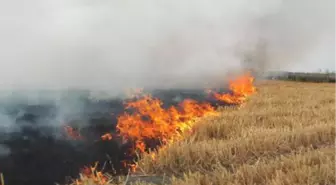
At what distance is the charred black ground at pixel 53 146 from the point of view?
8.85 metres

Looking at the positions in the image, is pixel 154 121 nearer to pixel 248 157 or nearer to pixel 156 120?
pixel 156 120

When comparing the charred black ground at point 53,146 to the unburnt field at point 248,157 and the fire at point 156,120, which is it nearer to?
the fire at point 156,120

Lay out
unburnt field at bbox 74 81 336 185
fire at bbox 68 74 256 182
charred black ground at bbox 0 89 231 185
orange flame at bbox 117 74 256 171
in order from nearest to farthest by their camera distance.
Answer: unburnt field at bbox 74 81 336 185
charred black ground at bbox 0 89 231 185
fire at bbox 68 74 256 182
orange flame at bbox 117 74 256 171

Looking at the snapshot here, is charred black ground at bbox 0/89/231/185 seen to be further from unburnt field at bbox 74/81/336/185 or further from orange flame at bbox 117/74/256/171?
unburnt field at bbox 74/81/336/185

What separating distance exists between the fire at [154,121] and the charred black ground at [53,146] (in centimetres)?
25

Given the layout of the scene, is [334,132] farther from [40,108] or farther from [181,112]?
[40,108]

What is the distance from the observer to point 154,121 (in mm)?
12266

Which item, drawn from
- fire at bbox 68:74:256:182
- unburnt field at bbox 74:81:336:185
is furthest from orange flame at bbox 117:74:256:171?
unburnt field at bbox 74:81:336:185

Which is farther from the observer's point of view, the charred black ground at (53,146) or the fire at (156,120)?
the fire at (156,120)

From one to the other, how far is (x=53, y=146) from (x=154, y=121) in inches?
114

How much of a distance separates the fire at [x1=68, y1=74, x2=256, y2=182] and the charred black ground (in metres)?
0.25

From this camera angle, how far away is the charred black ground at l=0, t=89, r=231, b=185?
29.0 feet

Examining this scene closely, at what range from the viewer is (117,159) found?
9.53 metres

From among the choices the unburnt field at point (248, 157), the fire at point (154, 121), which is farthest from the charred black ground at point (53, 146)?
the unburnt field at point (248, 157)
